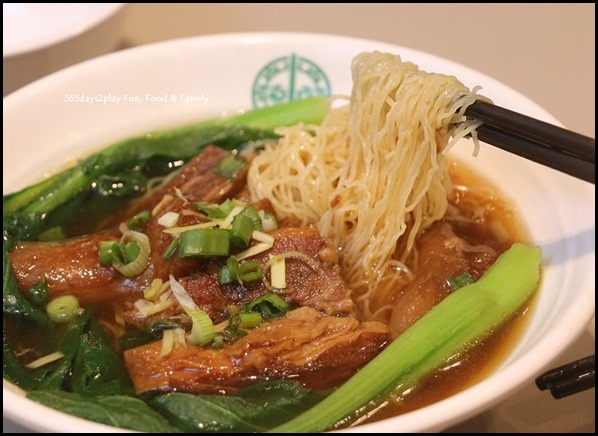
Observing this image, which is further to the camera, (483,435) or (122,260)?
(122,260)

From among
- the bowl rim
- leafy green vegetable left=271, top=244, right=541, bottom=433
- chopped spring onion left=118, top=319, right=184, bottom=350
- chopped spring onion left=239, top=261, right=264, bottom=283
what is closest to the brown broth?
leafy green vegetable left=271, top=244, right=541, bottom=433

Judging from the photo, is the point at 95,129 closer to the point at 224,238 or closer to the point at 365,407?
the point at 224,238

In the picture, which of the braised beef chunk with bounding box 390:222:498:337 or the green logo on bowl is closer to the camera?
the braised beef chunk with bounding box 390:222:498:337

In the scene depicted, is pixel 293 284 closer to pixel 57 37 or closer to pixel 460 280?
pixel 460 280

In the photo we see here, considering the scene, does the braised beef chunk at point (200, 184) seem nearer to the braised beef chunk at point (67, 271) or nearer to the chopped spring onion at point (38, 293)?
the braised beef chunk at point (67, 271)

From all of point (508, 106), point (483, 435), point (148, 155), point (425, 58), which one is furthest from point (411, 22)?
point (483, 435)

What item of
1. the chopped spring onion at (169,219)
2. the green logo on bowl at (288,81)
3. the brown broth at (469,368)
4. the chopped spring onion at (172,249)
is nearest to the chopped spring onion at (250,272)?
the chopped spring onion at (172,249)

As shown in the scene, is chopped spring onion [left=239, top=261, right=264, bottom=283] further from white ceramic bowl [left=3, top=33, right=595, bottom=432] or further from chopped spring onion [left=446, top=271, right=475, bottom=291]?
white ceramic bowl [left=3, top=33, right=595, bottom=432]
